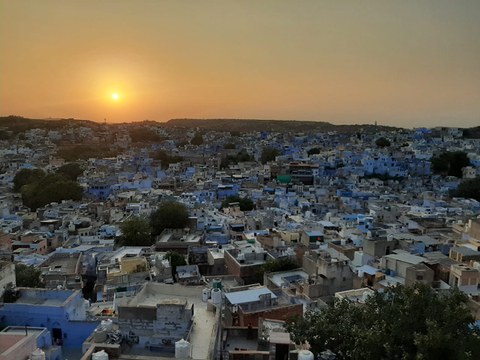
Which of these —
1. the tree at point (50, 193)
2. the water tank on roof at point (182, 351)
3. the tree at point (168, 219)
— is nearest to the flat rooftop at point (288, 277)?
the tree at point (168, 219)

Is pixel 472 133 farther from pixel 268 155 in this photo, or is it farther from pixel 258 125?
pixel 258 125

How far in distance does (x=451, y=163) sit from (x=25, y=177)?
45.0m

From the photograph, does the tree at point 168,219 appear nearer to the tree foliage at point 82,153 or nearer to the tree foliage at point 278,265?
the tree foliage at point 278,265

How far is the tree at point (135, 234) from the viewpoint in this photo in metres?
23.2

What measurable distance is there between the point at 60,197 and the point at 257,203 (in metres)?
15.5

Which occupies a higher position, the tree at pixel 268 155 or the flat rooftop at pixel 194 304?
the flat rooftop at pixel 194 304

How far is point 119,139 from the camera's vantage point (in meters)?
93.1

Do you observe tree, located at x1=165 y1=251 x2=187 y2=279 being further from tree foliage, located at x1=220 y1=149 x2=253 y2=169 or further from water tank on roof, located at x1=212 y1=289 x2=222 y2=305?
tree foliage, located at x1=220 y1=149 x2=253 y2=169

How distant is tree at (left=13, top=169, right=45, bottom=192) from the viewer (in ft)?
139

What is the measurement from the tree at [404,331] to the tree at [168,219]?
16.8 meters

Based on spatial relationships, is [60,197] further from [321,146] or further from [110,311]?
[321,146]

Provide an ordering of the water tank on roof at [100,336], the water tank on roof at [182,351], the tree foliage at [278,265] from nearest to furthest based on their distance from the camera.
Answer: the water tank on roof at [182,351], the water tank on roof at [100,336], the tree foliage at [278,265]

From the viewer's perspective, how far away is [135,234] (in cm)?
2338

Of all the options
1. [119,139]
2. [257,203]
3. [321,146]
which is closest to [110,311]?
[257,203]
